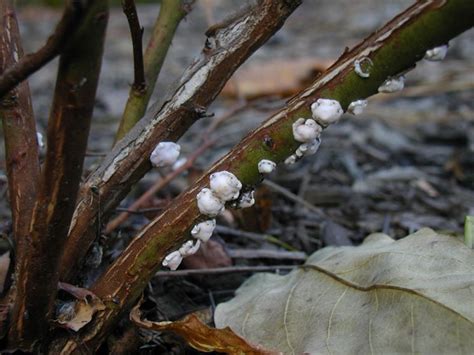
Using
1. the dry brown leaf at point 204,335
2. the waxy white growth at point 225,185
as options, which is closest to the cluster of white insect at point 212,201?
the waxy white growth at point 225,185

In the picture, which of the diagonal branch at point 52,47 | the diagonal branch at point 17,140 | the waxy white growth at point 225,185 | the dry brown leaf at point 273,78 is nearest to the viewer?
the diagonal branch at point 52,47

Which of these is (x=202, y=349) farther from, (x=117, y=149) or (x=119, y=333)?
(x=117, y=149)

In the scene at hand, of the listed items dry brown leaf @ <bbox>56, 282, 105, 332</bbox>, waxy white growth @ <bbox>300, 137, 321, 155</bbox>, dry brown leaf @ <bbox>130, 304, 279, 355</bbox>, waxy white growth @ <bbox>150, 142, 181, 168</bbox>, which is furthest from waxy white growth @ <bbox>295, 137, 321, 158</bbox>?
dry brown leaf @ <bbox>56, 282, 105, 332</bbox>

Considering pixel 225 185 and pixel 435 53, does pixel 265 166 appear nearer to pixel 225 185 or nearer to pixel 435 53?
pixel 225 185

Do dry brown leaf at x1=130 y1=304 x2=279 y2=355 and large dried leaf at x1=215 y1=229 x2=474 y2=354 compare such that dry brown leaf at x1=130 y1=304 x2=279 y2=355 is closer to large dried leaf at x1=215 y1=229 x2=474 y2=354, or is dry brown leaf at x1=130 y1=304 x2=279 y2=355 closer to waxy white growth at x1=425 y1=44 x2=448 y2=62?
large dried leaf at x1=215 y1=229 x2=474 y2=354

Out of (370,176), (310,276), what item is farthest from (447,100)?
(310,276)

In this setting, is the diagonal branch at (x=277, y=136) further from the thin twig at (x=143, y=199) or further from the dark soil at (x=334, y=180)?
the thin twig at (x=143, y=199)

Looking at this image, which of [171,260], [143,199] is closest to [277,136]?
[171,260]
